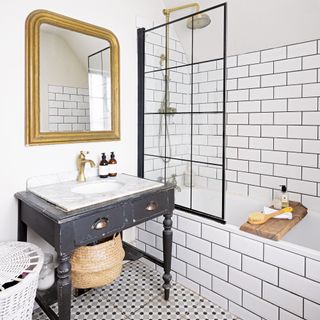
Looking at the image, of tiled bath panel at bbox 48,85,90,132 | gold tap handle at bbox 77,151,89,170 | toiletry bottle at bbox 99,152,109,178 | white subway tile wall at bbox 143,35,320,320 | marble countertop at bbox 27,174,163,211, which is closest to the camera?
marble countertop at bbox 27,174,163,211

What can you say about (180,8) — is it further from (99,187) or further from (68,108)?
(99,187)

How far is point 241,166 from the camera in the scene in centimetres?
249

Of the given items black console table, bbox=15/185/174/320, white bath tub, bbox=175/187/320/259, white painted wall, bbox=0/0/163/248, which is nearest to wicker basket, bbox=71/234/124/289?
black console table, bbox=15/185/174/320

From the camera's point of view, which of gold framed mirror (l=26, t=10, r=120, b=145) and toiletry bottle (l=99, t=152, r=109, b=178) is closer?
gold framed mirror (l=26, t=10, r=120, b=145)

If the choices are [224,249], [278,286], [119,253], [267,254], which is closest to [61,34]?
[119,253]

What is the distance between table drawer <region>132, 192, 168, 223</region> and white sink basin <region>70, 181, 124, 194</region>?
0.81ft

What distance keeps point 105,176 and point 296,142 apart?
1.48 metres

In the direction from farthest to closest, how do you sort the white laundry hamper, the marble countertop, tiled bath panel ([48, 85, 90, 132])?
tiled bath panel ([48, 85, 90, 132])
the marble countertop
the white laundry hamper

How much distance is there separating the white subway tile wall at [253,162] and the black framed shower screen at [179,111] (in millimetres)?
12

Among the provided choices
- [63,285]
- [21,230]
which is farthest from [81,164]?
[63,285]

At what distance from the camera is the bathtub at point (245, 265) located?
140 centimetres

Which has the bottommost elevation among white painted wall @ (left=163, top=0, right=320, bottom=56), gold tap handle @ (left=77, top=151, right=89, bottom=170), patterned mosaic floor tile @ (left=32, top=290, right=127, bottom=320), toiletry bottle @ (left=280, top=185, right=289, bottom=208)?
patterned mosaic floor tile @ (left=32, top=290, right=127, bottom=320)

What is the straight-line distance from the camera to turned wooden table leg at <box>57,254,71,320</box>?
49.5 inches

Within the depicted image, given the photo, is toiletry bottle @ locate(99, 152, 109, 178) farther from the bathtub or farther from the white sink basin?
the bathtub
